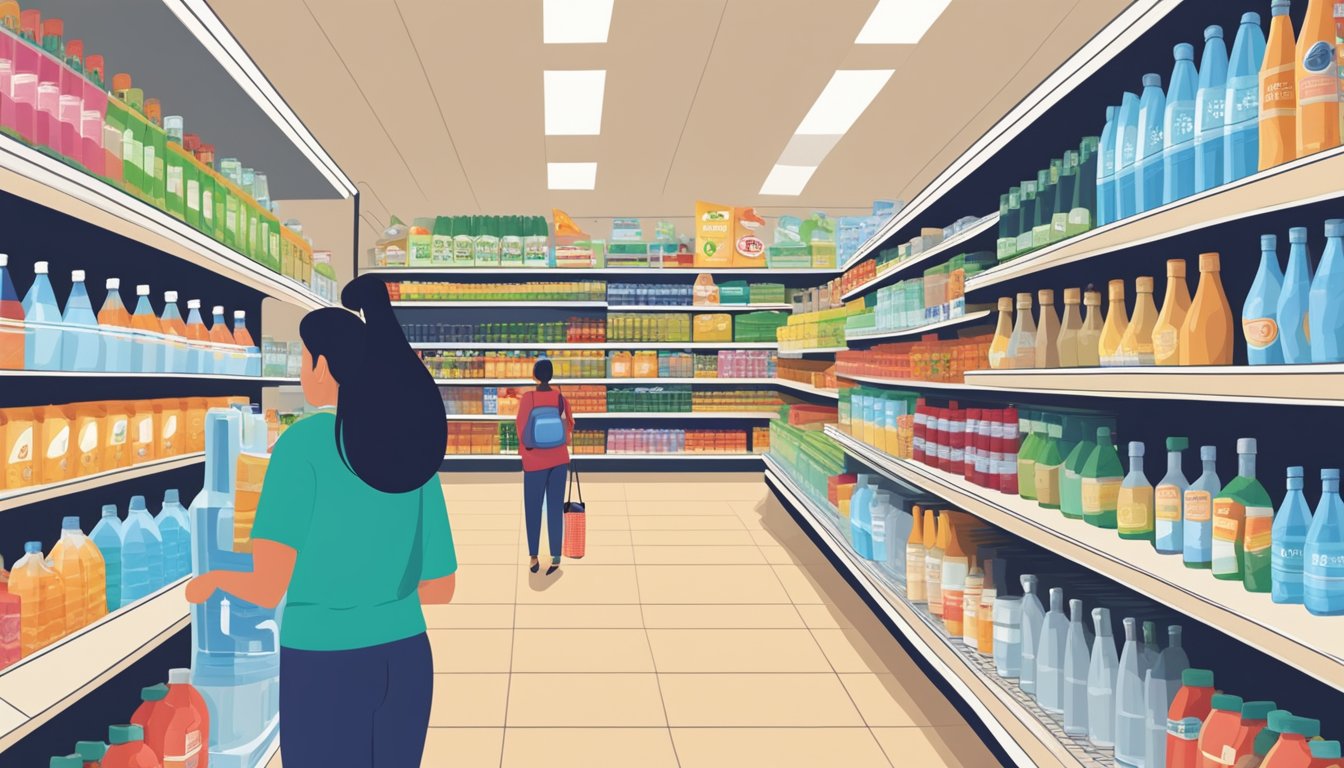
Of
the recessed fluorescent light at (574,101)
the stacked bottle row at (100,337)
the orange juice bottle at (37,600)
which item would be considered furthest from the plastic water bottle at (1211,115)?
the recessed fluorescent light at (574,101)

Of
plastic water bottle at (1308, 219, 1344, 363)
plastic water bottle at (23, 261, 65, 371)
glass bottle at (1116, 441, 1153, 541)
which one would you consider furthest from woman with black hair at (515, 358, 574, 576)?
plastic water bottle at (1308, 219, 1344, 363)

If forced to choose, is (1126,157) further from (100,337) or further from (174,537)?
(174,537)

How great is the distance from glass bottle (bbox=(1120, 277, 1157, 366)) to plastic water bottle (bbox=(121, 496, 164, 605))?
279cm

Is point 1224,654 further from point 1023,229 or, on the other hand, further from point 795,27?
point 795,27

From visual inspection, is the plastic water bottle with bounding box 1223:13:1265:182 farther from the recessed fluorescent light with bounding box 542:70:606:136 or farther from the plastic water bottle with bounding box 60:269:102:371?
the recessed fluorescent light with bounding box 542:70:606:136

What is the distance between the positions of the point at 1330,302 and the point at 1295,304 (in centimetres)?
10

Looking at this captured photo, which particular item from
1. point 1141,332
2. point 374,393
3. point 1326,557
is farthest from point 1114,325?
point 374,393

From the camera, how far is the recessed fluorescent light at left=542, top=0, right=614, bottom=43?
5.96m

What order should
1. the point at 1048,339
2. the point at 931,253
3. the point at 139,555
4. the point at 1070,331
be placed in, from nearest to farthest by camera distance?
1. the point at 139,555
2. the point at 1070,331
3. the point at 1048,339
4. the point at 931,253

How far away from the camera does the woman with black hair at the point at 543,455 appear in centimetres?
526

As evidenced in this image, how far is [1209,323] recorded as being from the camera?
1.94 metres

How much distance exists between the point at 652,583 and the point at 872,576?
1.50m

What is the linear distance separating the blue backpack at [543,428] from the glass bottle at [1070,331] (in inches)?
128

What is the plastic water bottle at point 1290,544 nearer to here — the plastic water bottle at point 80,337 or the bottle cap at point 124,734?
the bottle cap at point 124,734
